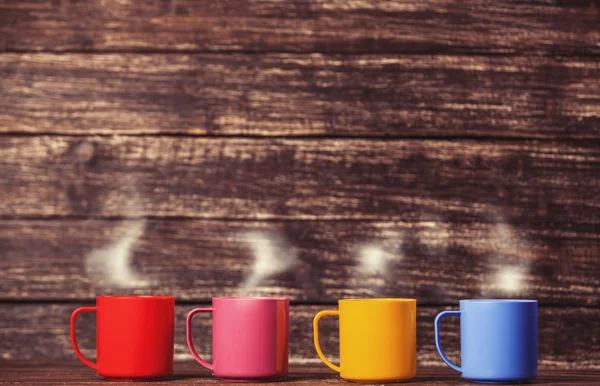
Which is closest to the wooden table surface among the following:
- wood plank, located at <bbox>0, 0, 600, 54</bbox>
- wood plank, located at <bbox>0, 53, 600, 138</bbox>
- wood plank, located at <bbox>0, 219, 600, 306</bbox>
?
wood plank, located at <bbox>0, 219, 600, 306</bbox>

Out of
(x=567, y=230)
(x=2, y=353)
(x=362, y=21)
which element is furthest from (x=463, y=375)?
(x=2, y=353)

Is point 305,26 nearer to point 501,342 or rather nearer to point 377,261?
point 377,261

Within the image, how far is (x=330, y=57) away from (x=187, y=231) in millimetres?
357

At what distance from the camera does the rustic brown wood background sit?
1.10 meters

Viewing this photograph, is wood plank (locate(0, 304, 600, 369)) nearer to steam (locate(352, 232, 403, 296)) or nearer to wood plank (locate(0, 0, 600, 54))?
steam (locate(352, 232, 403, 296))

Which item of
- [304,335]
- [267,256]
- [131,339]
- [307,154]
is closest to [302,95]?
[307,154]

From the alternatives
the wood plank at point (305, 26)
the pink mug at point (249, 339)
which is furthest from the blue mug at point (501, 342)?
the wood plank at point (305, 26)

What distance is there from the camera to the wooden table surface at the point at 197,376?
850 millimetres

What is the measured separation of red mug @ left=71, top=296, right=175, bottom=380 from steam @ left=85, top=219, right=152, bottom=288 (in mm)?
245

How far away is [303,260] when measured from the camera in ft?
3.63

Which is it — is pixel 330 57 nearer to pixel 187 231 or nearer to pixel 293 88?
pixel 293 88

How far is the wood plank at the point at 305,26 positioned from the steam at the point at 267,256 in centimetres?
30

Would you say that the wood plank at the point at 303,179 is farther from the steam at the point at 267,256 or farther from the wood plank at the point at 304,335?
the wood plank at the point at 304,335

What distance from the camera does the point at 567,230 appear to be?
110 centimetres
